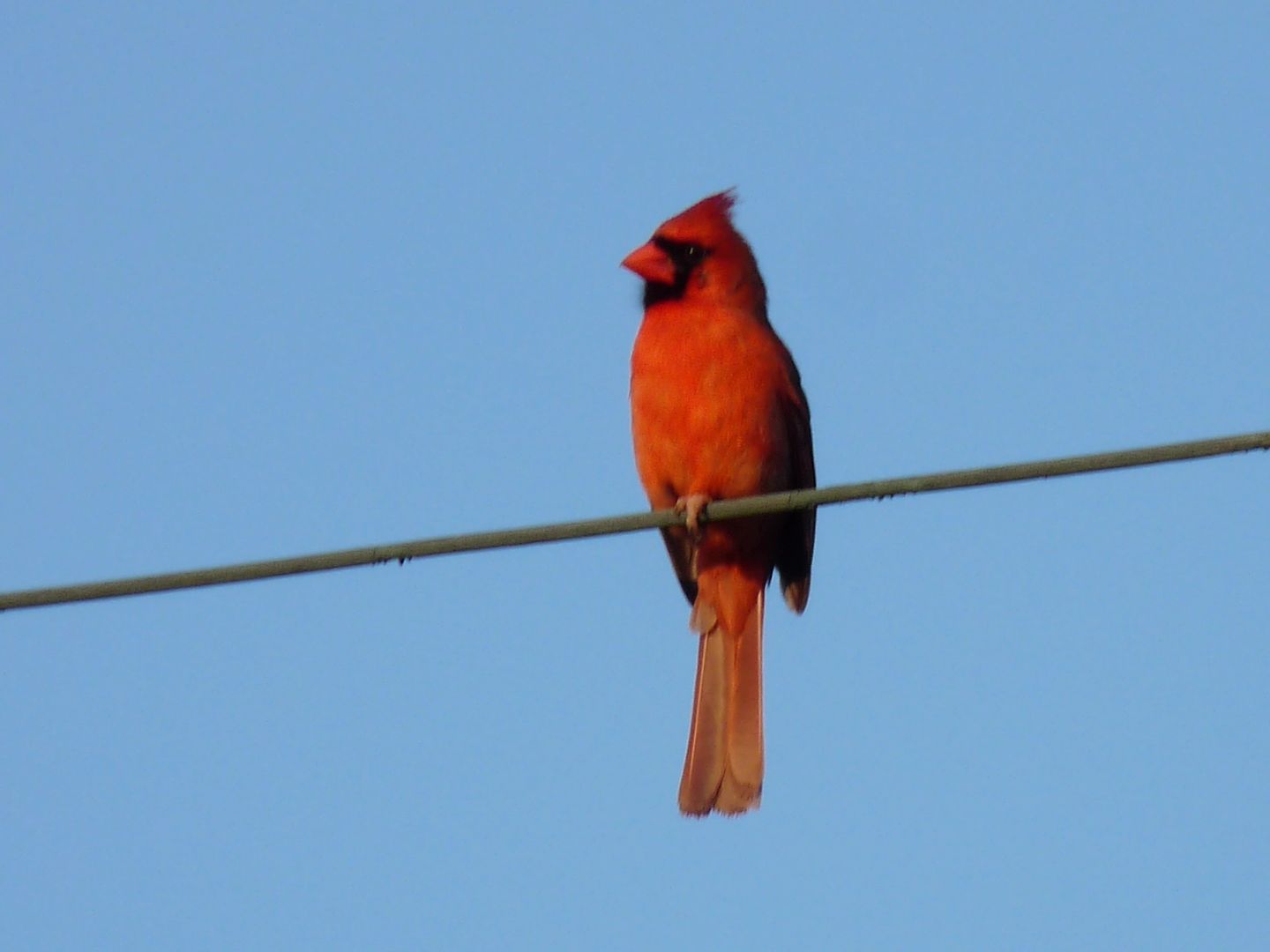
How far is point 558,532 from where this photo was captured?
3.57 m

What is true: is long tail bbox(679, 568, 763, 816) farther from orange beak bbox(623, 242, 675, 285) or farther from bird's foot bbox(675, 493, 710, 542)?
orange beak bbox(623, 242, 675, 285)

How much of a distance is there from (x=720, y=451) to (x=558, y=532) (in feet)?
6.20

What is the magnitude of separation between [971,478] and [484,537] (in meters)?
0.87

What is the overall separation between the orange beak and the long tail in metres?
0.88

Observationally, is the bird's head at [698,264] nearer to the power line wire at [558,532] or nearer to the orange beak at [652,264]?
the orange beak at [652,264]

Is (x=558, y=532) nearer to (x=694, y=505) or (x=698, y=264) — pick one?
(x=694, y=505)

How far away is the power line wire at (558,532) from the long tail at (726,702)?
1994 mm

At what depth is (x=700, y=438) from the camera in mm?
5402

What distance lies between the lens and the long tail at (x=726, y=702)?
216 inches

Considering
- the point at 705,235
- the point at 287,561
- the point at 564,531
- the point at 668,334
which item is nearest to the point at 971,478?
the point at 564,531

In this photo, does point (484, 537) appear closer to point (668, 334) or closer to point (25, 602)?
point (25, 602)

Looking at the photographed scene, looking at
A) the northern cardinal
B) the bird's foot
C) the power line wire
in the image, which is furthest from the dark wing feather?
the power line wire

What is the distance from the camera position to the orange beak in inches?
229

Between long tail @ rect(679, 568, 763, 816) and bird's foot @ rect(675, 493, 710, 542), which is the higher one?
bird's foot @ rect(675, 493, 710, 542)
